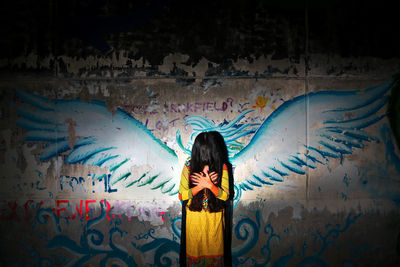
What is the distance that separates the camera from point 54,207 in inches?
144

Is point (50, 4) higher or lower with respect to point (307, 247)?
higher

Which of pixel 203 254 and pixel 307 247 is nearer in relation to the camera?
pixel 203 254

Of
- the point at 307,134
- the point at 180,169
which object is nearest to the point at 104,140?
the point at 180,169

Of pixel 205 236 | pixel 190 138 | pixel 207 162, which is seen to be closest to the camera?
pixel 205 236

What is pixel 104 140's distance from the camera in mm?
3660

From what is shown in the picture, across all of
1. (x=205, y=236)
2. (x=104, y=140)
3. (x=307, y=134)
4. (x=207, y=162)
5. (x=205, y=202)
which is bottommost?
(x=205, y=236)

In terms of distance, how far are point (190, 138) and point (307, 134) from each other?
1.82 meters

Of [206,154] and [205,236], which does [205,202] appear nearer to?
[205,236]

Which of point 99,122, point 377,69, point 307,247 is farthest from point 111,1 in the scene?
point 307,247

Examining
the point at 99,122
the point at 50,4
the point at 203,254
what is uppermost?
the point at 50,4

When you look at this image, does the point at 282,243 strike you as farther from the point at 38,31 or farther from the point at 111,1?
the point at 38,31

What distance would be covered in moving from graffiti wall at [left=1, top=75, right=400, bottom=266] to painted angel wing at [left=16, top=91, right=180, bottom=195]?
0.02 m

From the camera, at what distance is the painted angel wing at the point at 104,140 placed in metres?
3.63

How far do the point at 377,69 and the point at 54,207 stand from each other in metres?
5.49
